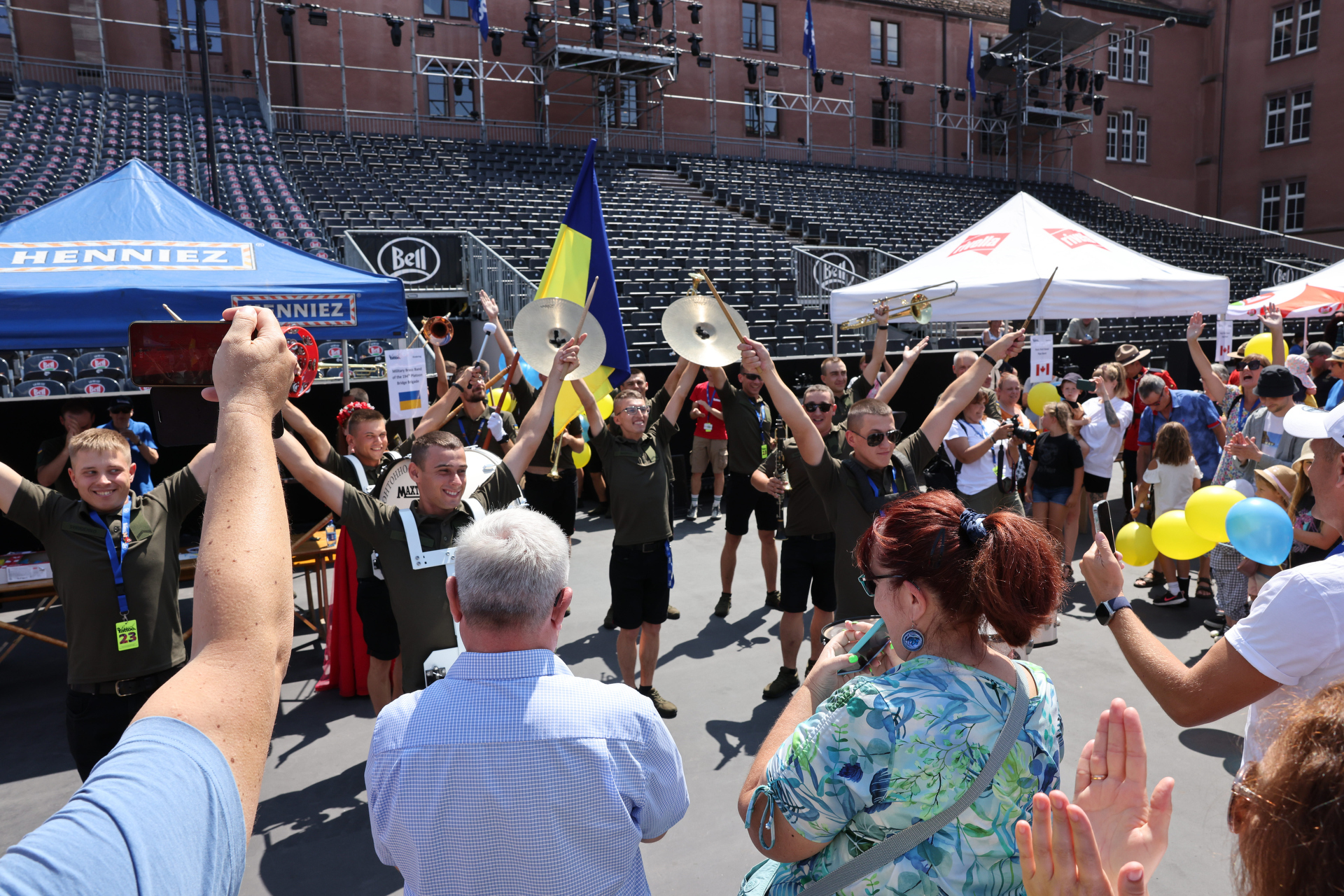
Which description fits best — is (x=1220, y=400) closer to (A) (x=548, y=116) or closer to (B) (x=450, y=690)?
(B) (x=450, y=690)

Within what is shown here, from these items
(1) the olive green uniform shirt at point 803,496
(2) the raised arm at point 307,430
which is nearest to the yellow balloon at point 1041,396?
(1) the olive green uniform shirt at point 803,496

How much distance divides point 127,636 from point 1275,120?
137 ft

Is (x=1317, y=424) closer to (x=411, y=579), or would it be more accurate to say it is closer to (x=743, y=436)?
(x=411, y=579)

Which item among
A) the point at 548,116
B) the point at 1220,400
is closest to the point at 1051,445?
the point at 1220,400

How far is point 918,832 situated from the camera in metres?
1.48

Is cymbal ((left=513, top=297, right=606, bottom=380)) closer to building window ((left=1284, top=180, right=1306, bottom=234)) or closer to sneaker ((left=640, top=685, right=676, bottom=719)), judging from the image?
sneaker ((left=640, top=685, right=676, bottom=719))

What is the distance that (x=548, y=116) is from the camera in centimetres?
2689

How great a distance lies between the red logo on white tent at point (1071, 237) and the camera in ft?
27.9

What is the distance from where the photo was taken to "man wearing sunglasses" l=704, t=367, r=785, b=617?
662cm

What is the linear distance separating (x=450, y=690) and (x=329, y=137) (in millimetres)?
23659

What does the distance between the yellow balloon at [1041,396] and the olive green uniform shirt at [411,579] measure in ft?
22.7

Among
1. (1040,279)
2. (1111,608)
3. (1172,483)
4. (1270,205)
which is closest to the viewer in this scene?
(1111,608)

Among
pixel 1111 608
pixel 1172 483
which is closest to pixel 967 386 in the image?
pixel 1111 608

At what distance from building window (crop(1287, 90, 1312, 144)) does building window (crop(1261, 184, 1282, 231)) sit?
1892 millimetres
